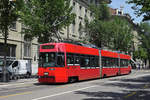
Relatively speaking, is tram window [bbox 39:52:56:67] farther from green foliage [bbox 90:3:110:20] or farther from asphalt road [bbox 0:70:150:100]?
green foliage [bbox 90:3:110:20]

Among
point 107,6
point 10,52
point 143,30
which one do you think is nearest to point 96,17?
point 107,6

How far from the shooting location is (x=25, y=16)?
986 inches

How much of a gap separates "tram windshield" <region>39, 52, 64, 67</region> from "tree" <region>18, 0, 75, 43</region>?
785 centimetres

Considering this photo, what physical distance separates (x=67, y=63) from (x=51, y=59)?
1231mm

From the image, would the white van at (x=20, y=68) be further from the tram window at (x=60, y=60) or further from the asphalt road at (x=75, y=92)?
the tram window at (x=60, y=60)

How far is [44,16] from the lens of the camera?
1015 inches

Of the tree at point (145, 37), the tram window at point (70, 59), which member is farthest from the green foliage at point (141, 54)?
the tram window at point (70, 59)

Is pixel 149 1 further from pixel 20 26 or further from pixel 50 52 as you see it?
pixel 20 26

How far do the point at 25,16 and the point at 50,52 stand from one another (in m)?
9.28

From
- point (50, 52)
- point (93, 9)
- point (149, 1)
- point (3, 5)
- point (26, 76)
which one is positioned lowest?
point (26, 76)

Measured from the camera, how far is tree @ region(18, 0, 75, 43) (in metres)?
25.0

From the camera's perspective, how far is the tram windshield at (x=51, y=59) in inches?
666

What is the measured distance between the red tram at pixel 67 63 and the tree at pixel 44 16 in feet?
18.9

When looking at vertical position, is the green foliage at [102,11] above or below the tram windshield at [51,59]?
above
